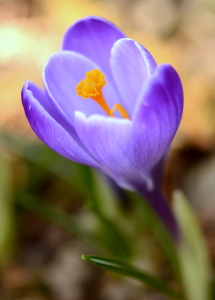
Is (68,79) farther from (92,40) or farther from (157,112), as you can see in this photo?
(157,112)

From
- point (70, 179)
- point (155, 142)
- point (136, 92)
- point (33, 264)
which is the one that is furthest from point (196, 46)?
point (155, 142)

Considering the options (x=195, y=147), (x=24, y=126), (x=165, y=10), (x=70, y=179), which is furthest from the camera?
(x=165, y=10)

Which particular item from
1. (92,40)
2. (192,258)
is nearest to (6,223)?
(192,258)

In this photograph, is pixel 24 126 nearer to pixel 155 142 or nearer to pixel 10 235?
pixel 10 235

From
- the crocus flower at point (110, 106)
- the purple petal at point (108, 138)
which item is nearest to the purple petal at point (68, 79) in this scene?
the crocus flower at point (110, 106)

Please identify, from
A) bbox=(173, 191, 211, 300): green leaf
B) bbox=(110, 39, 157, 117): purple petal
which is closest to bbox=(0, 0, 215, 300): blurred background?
bbox=(173, 191, 211, 300): green leaf

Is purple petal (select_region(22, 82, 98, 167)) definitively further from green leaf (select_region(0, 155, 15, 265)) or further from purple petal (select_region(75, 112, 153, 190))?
green leaf (select_region(0, 155, 15, 265))

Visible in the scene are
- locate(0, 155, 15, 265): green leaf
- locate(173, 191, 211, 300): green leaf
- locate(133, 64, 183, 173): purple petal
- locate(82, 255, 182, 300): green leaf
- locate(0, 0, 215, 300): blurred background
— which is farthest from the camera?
locate(0, 155, 15, 265): green leaf
